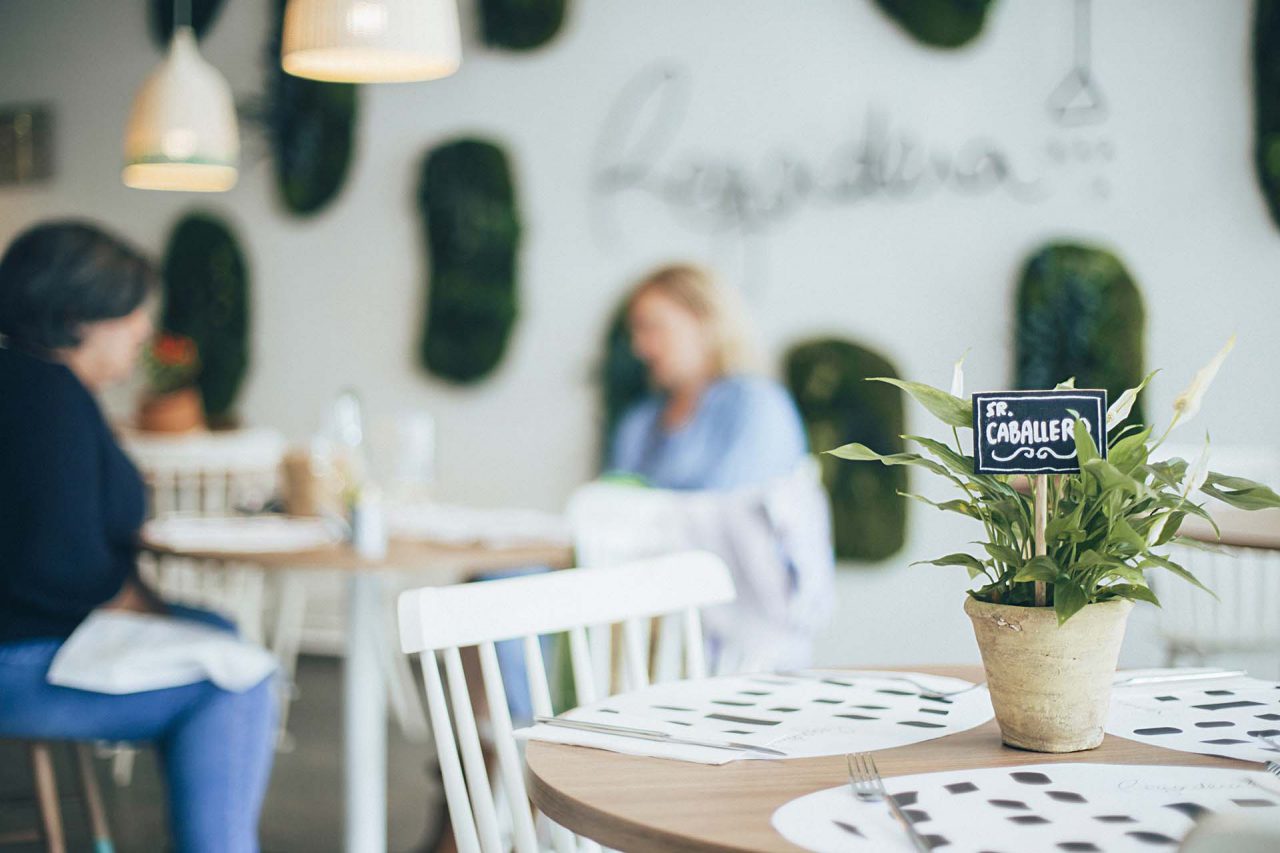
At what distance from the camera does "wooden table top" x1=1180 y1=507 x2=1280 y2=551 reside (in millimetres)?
2121

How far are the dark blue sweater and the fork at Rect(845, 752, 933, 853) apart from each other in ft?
5.51

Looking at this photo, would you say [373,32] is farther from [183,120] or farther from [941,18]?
[941,18]

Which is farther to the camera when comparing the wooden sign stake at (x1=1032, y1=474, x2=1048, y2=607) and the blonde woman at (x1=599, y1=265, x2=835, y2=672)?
the blonde woman at (x1=599, y1=265, x2=835, y2=672)

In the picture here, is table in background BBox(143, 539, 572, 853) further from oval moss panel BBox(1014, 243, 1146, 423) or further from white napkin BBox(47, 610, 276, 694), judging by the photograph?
oval moss panel BBox(1014, 243, 1146, 423)

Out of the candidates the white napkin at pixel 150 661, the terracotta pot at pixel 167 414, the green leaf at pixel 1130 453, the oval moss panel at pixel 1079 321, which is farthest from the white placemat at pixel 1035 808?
the terracotta pot at pixel 167 414

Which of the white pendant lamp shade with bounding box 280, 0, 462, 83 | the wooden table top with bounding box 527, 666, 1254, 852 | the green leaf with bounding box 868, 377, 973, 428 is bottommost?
the wooden table top with bounding box 527, 666, 1254, 852

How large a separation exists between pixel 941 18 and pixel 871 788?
3.54 meters

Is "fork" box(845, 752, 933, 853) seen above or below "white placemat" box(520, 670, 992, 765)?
above

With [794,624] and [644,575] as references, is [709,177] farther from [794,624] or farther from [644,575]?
[644,575]

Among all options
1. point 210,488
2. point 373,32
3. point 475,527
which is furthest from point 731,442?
point 210,488

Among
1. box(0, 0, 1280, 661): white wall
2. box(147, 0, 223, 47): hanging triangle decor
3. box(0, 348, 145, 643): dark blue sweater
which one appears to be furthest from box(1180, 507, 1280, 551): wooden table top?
box(147, 0, 223, 47): hanging triangle decor

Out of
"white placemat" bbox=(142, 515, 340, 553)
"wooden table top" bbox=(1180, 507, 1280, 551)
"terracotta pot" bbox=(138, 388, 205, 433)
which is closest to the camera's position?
"wooden table top" bbox=(1180, 507, 1280, 551)

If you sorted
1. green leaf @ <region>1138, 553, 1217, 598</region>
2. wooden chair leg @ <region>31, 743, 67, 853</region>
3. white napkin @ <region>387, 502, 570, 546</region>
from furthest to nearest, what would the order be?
white napkin @ <region>387, 502, 570, 546</region>, wooden chair leg @ <region>31, 743, 67, 853</region>, green leaf @ <region>1138, 553, 1217, 598</region>

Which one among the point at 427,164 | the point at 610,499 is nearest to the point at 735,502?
the point at 610,499
